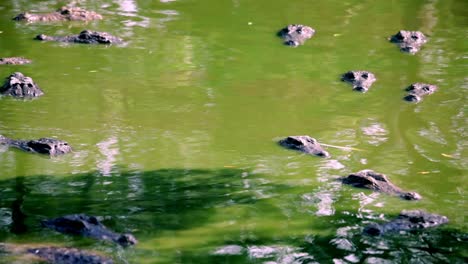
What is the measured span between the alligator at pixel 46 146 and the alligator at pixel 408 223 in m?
2.39

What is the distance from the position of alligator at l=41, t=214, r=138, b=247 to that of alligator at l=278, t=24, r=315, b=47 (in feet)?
14.4

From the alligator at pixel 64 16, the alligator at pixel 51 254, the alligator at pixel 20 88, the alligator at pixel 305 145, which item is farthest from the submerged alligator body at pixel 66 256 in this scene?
the alligator at pixel 64 16

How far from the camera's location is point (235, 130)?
686 centimetres

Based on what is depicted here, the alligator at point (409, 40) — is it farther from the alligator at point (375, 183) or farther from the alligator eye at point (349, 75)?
the alligator at point (375, 183)

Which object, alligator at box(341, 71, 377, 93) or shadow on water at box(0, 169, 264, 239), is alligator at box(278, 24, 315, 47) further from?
shadow on water at box(0, 169, 264, 239)

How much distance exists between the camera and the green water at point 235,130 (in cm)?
517

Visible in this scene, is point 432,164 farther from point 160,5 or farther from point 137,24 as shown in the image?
point 160,5

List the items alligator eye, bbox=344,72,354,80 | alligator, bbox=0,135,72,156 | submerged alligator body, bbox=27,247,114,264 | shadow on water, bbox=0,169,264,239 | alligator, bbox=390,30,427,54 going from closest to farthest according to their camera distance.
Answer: submerged alligator body, bbox=27,247,114,264 < shadow on water, bbox=0,169,264,239 < alligator, bbox=0,135,72,156 < alligator eye, bbox=344,72,354,80 < alligator, bbox=390,30,427,54

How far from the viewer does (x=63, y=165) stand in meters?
6.14

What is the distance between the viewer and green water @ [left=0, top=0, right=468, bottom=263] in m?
5.17

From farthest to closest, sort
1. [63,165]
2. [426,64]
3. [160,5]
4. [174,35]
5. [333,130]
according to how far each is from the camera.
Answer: [160,5] < [174,35] < [426,64] < [333,130] < [63,165]

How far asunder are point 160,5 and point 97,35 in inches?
64.6

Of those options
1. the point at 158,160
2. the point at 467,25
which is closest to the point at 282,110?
the point at 158,160

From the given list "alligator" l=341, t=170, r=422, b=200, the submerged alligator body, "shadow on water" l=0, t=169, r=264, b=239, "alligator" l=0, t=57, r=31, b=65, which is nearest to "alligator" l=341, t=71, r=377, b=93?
"alligator" l=341, t=170, r=422, b=200
